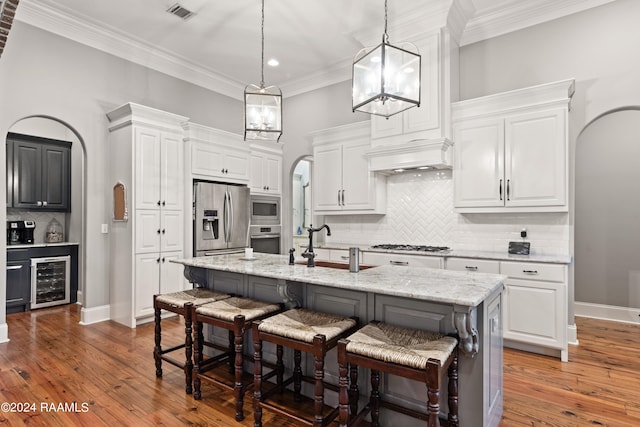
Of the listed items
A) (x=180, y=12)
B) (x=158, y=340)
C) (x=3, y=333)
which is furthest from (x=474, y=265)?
(x=3, y=333)

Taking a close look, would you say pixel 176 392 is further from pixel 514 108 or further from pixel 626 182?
pixel 626 182

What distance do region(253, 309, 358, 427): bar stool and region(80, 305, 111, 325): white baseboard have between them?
3.15 metres

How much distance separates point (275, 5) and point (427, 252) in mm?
3132

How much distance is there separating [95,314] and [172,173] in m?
1.97

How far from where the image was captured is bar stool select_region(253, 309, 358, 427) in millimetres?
1856

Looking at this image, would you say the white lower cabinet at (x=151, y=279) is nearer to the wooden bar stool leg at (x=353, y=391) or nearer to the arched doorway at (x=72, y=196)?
the arched doorway at (x=72, y=196)

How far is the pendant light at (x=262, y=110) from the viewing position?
2.96m

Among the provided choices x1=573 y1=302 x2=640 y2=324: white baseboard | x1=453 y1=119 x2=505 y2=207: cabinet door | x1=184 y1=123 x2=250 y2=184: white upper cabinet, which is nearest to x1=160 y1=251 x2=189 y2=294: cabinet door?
x1=184 y1=123 x2=250 y2=184: white upper cabinet

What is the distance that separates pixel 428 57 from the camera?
384 centimetres

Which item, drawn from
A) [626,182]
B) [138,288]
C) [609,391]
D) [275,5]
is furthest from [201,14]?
[626,182]

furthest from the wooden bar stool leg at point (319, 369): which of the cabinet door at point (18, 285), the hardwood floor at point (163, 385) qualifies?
the cabinet door at point (18, 285)

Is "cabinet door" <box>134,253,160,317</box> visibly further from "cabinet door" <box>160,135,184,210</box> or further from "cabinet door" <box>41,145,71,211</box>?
"cabinet door" <box>41,145,71,211</box>

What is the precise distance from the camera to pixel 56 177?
5316 millimetres

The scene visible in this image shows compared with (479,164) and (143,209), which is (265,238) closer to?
(143,209)
